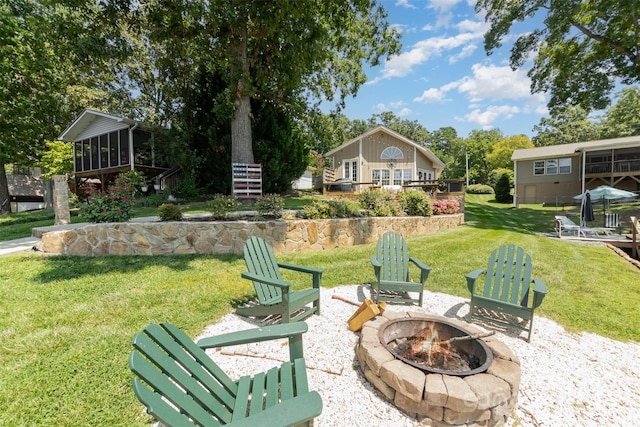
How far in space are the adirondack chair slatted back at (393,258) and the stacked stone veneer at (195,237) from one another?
277 centimetres

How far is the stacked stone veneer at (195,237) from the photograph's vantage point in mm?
5629

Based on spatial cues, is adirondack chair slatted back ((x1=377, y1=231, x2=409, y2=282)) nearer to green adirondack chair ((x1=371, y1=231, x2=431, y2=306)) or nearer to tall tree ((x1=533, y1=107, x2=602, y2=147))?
green adirondack chair ((x1=371, y1=231, x2=431, y2=306))

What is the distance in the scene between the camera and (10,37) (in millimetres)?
12305

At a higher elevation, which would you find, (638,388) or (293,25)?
(293,25)

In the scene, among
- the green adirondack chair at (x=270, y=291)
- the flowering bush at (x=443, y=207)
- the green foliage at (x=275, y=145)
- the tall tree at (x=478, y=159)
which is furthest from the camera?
the tall tree at (x=478, y=159)

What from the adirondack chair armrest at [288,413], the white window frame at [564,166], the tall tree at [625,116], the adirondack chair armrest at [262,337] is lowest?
the adirondack chair armrest at [288,413]

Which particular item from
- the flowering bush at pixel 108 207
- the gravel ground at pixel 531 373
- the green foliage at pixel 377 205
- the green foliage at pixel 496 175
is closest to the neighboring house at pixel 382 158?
the green foliage at pixel 377 205

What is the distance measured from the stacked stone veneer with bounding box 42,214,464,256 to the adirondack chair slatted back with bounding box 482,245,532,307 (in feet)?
13.2

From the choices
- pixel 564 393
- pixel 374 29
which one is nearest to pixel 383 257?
pixel 564 393

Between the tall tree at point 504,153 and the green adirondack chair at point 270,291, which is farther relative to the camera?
the tall tree at point 504,153

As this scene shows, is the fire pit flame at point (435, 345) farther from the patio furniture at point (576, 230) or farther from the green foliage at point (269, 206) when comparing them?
the patio furniture at point (576, 230)

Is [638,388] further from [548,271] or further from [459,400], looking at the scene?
[548,271]

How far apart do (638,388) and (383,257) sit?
2.82 m

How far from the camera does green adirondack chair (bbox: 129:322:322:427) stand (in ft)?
4.10
